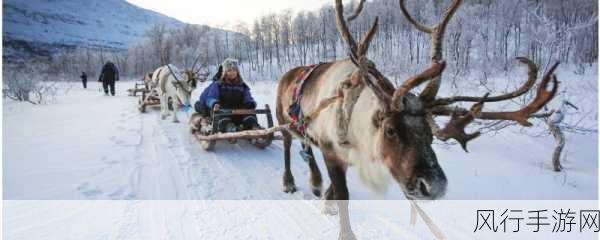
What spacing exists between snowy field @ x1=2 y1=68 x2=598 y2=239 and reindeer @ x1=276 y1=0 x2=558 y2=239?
31 cm

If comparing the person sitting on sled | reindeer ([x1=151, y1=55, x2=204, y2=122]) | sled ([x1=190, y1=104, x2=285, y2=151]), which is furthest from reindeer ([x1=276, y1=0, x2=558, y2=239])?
reindeer ([x1=151, y1=55, x2=204, y2=122])

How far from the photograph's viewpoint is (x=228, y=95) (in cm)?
610

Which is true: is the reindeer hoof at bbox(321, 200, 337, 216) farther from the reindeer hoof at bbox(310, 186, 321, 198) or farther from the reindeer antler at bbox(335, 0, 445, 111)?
the reindeer antler at bbox(335, 0, 445, 111)

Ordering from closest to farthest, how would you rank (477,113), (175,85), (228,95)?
(477,113), (228,95), (175,85)

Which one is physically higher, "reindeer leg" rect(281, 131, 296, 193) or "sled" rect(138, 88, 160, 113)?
"sled" rect(138, 88, 160, 113)

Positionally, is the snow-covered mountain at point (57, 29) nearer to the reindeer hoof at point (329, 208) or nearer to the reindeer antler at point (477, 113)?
the reindeer hoof at point (329, 208)

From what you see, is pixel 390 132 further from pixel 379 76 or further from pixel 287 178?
pixel 287 178

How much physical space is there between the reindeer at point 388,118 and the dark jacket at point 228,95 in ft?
9.93

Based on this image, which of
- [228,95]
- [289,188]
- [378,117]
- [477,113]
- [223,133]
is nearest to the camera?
[477,113]

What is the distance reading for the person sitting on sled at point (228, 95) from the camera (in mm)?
5809

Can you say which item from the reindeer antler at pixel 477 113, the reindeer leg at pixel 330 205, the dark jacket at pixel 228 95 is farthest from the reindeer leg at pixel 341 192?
the dark jacket at pixel 228 95

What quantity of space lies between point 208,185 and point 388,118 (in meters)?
2.86

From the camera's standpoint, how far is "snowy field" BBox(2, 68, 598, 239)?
3.10m

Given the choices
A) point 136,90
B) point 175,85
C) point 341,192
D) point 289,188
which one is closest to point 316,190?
point 289,188
